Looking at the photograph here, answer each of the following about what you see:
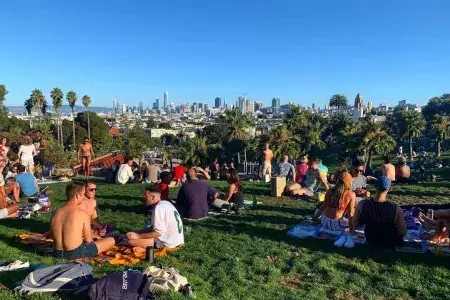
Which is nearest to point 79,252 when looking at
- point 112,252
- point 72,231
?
point 72,231

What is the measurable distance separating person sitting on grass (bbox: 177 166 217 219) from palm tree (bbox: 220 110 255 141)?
52629 millimetres

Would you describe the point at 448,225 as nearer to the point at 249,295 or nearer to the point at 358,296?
the point at 358,296

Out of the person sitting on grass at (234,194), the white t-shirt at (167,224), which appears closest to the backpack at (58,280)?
the white t-shirt at (167,224)

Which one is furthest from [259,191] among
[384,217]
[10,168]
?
[10,168]

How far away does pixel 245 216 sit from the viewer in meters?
9.57

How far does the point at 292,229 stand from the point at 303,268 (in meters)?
2.15

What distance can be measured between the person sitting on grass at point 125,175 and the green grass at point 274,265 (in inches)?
215

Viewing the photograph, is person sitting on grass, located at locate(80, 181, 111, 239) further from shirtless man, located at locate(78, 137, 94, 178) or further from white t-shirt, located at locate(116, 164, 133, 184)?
shirtless man, located at locate(78, 137, 94, 178)

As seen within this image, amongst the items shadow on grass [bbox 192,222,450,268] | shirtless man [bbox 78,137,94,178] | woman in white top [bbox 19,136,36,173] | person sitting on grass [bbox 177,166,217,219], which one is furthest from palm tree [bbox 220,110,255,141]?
shadow on grass [bbox 192,222,450,268]

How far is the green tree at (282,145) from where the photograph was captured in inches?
2012

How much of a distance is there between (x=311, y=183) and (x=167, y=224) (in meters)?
6.77

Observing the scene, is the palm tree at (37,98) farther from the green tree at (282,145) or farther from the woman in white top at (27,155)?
the woman in white top at (27,155)

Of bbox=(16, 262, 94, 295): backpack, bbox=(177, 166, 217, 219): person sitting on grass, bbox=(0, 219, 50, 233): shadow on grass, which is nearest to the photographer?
bbox=(16, 262, 94, 295): backpack

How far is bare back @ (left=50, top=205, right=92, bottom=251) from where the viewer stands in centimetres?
591
